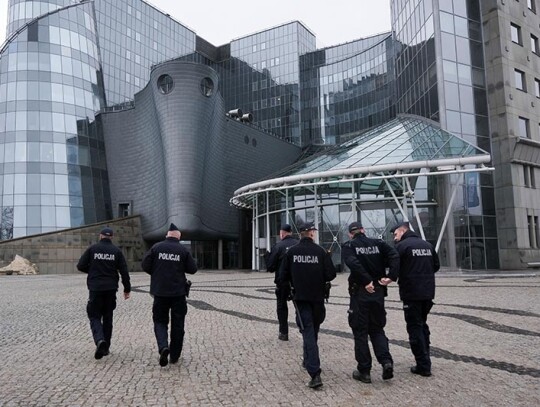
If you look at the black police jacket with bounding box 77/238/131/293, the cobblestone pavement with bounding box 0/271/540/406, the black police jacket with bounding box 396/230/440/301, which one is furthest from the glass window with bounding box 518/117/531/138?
the black police jacket with bounding box 77/238/131/293

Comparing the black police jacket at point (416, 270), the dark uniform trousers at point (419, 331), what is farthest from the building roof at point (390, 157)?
the dark uniform trousers at point (419, 331)

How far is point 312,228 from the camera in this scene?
5820 millimetres

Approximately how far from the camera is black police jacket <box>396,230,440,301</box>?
5695mm

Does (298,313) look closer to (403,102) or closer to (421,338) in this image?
(421,338)

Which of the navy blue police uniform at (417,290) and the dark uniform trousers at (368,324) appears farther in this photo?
the navy blue police uniform at (417,290)

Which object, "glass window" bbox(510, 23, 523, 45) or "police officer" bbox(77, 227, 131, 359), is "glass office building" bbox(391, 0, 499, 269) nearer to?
"glass window" bbox(510, 23, 523, 45)

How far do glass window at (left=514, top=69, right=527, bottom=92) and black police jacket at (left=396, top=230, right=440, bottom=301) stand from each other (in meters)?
29.4

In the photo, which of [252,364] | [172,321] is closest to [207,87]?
[172,321]

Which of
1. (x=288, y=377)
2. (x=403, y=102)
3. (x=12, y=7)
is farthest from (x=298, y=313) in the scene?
(x=12, y=7)

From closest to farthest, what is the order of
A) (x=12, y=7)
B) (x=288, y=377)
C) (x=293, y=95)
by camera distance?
(x=288, y=377)
(x=12, y=7)
(x=293, y=95)

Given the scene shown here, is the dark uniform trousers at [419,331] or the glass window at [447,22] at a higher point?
the glass window at [447,22]

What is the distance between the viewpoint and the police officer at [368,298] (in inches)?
204

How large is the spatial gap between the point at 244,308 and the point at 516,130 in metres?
25.0

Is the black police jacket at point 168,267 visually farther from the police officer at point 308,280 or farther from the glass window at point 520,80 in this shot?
the glass window at point 520,80
